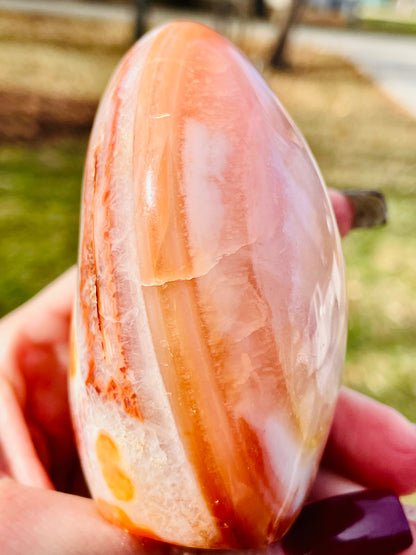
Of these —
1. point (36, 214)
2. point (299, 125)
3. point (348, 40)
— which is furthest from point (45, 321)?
point (348, 40)

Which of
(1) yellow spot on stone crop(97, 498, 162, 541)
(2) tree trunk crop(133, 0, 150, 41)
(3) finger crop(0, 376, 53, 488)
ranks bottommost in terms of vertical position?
(2) tree trunk crop(133, 0, 150, 41)

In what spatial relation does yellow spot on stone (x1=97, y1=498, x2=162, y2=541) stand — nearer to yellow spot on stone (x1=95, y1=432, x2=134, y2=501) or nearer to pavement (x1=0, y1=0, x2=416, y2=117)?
yellow spot on stone (x1=95, y1=432, x2=134, y2=501)

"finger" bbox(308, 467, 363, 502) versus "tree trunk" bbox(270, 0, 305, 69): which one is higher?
"finger" bbox(308, 467, 363, 502)

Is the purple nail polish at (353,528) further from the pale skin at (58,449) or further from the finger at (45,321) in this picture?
the finger at (45,321)

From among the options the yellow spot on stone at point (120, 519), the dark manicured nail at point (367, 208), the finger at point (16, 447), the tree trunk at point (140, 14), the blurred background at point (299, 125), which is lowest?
the blurred background at point (299, 125)

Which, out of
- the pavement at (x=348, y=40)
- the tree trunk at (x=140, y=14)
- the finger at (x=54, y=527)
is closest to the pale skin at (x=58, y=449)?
the finger at (x=54, y=527)

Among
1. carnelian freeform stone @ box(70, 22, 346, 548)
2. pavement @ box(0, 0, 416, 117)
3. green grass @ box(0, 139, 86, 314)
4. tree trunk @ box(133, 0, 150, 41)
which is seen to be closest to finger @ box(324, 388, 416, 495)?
carnelian freeform stone @ box(70, 22, 346, 548)

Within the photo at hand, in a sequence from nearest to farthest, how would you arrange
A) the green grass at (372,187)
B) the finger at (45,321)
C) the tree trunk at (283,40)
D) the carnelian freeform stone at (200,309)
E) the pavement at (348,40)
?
the carnelian freeform stone at (200,309), the finger at (45,321), the green grass at (372,187), the tree trunk at (283,40), the pavement at (348,40)

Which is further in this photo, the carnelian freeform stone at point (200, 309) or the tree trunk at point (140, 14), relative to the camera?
the tree trunk at point (140, 14)

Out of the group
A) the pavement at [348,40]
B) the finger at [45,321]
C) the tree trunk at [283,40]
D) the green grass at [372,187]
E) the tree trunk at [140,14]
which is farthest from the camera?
the pavement at [348,40]
